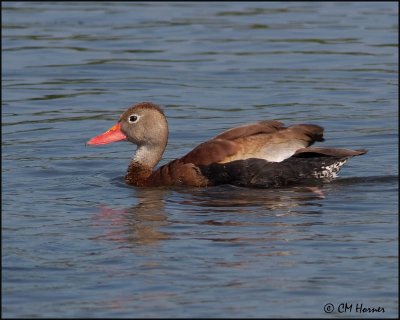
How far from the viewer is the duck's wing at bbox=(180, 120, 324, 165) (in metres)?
14.1

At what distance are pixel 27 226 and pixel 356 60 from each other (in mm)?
10755

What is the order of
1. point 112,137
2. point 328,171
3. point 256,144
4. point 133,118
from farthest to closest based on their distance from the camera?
point 112,137 → point 133,118 → point 328,171 → point 256,144

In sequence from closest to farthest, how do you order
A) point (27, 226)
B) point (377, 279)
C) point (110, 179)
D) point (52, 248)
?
point (377, 279)
point (52, 248)
point (27, 226)
point (110, 179)

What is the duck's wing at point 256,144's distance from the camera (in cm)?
1409

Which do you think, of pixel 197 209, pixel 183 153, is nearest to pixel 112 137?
pixel 183 153

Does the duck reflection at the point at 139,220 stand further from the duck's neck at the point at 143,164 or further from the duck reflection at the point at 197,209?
the duck's neck at the point at 143,164

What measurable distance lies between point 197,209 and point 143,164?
6.06ft

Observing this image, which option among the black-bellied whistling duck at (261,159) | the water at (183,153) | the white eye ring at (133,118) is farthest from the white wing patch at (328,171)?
the white eye ring at (133,118)

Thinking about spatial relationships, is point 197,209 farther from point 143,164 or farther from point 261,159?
point 143,164

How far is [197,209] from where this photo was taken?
13273mm

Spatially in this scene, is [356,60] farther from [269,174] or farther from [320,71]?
[269,174]

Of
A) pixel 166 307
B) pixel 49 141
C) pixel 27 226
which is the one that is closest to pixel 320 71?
pixel 49 141

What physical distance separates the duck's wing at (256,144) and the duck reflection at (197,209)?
362 mm

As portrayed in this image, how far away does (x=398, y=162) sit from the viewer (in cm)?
1522
